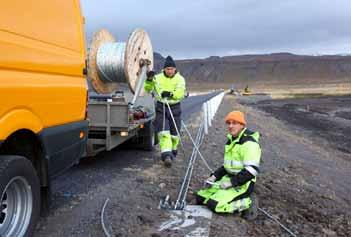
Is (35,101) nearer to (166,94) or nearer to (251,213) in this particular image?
(251,213)

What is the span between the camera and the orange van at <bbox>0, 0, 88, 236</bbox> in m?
4.19

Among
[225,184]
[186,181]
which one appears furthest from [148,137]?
[225,184]

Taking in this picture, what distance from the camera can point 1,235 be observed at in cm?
441

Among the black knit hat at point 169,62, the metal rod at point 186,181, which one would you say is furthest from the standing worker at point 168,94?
the metal rod at point 186,181

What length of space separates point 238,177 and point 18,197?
8.75ft

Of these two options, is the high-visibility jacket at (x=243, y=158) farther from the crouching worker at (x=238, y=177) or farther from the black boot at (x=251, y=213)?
the black boot at (x=251, y=213)

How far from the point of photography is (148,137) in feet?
36.0

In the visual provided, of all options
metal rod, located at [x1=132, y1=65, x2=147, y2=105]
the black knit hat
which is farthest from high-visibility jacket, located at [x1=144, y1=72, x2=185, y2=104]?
metal rod, located at [x1=132, y1=65, x2=147, y2=105]

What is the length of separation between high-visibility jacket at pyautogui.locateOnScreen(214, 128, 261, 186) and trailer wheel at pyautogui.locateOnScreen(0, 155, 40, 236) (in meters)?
2.47

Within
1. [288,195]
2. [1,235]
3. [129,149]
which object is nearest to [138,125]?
[129,149]

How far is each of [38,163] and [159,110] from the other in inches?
195

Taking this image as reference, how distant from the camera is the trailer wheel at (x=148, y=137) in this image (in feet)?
35.7

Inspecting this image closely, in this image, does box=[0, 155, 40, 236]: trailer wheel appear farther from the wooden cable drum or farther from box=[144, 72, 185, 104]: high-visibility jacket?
the wooden cable drum

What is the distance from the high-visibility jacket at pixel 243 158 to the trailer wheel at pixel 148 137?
449 centimetres
